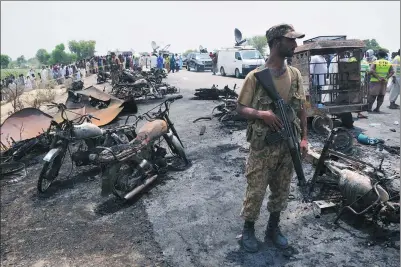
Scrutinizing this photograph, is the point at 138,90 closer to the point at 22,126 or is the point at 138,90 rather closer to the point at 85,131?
the point at 22,126

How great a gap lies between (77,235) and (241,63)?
17.2 metres

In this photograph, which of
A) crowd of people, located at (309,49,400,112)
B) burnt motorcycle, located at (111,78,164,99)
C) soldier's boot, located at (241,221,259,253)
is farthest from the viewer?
burnt motorcycle, located at (111,78,164,99)

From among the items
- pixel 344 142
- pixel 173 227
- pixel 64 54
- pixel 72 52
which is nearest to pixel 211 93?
pixel 344 142

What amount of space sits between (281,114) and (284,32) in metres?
0.73

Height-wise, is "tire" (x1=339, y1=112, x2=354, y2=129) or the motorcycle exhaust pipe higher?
"tire" (x1=339, y1=112, x2=354, y2=129)

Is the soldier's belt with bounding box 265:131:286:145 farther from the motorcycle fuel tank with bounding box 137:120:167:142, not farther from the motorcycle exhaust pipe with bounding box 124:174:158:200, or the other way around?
the motorcycle fuel tank with bounding box 137:120:167:142

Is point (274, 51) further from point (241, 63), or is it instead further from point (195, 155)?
point (241, 63)

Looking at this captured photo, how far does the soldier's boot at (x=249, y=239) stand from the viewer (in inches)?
128

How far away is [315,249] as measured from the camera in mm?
3301

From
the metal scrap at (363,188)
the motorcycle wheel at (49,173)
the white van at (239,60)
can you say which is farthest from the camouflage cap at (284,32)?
the white van at (239,60)

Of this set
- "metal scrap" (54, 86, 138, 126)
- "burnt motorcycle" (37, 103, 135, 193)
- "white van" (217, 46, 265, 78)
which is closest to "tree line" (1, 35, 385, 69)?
"white van" (217, 46, 265, 78)

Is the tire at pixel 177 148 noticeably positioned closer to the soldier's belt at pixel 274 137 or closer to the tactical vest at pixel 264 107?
the tactical vest at pixel 264 107

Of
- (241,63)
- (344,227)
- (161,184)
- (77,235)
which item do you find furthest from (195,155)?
(241,63)

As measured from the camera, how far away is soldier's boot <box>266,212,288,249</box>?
3303 millimetres
